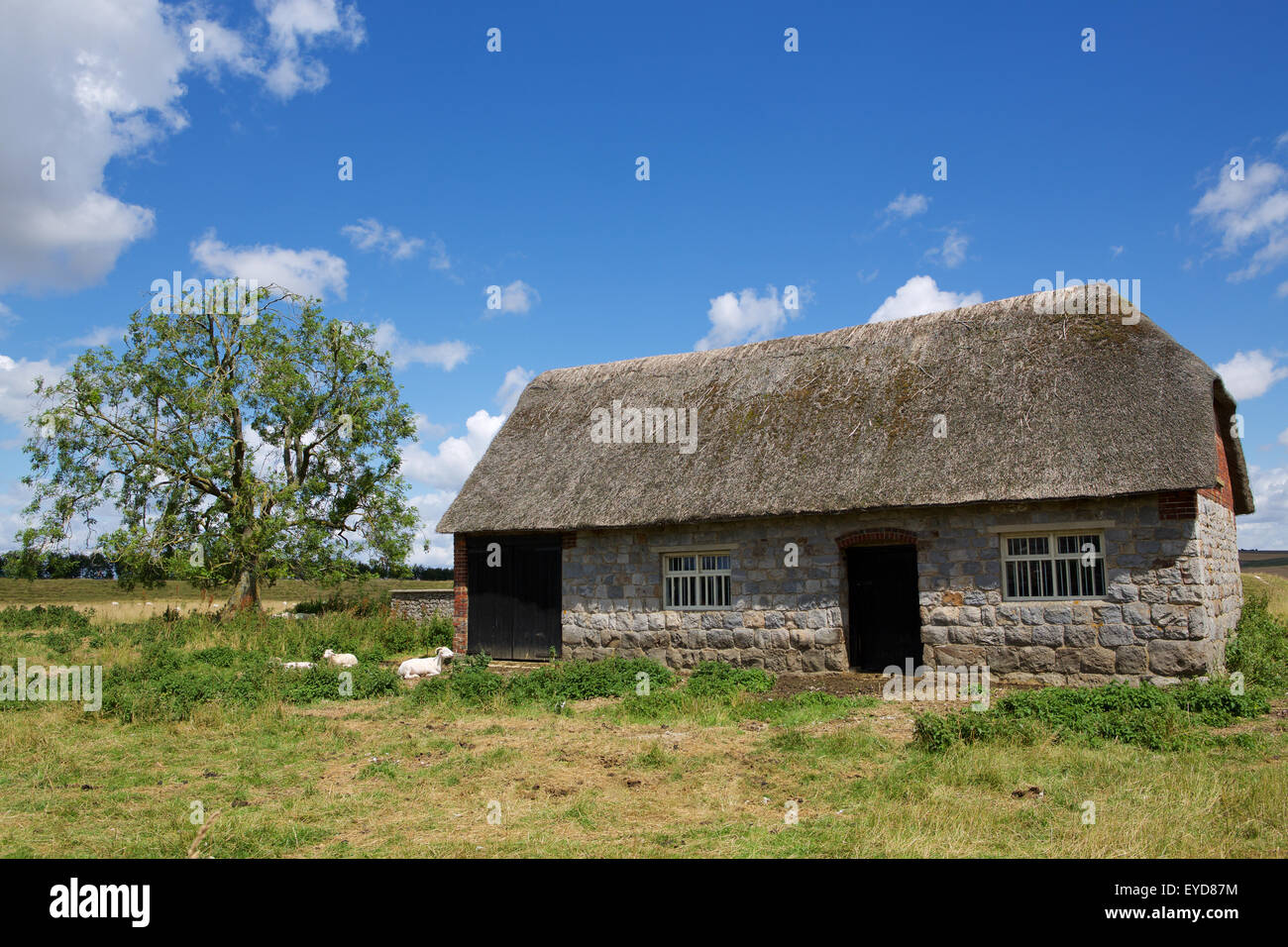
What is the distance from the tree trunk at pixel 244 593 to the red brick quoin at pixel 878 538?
17.1 metres

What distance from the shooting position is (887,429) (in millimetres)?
13641

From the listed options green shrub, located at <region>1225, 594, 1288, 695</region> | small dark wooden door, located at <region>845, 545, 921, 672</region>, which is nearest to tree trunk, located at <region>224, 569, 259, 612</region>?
small dark wooden door, located at <region>845, 545, 921, 672</region>

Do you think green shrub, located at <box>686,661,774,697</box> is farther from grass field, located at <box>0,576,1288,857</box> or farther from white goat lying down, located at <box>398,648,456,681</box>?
white goat lying down, located at <box>398,648,456,681</box>

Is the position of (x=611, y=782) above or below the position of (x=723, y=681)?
below

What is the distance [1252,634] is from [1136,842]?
9.88 m

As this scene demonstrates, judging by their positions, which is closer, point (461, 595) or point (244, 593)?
point (461, 595)

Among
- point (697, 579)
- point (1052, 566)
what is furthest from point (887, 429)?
point (697, 579)

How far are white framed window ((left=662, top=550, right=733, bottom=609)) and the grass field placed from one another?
2.53 m

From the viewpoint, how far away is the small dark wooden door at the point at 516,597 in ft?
52.5

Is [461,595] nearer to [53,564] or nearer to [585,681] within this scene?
[585,681]

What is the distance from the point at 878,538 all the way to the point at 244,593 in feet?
59.1

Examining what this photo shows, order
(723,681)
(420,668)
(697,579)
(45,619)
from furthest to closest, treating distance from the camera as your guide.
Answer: (45,619) → (420,668) → (697,579) → (723,681)

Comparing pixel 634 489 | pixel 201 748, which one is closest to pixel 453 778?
pixel 201 748

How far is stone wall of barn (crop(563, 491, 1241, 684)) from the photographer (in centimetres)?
1098
